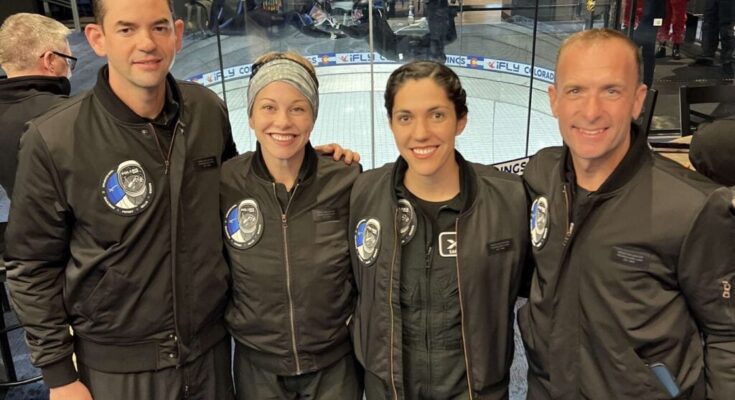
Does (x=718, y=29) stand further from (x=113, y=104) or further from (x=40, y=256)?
(x=40, y=256)

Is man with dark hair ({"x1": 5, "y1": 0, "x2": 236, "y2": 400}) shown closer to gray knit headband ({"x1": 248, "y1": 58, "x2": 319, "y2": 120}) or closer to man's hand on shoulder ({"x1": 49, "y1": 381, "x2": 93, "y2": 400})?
man's hand on shoulder ({"x1": 49, "y1": 381, "x2": 93, "y2": 400})

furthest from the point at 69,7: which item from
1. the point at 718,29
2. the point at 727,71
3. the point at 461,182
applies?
the point at 727,71

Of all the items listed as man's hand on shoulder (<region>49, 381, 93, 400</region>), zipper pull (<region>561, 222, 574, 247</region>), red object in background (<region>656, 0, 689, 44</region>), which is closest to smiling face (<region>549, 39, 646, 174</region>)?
zipper pull (<region>561, 222, 574, 247</region>)

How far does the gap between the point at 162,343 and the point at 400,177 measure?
793 millimetres

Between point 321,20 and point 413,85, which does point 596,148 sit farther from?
point 321,20

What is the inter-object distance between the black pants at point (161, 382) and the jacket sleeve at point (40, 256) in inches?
2.8

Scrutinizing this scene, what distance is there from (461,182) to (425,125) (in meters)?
0.19

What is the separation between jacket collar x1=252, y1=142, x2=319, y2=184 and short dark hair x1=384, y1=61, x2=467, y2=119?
28cm

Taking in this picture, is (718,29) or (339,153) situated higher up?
(339,153)

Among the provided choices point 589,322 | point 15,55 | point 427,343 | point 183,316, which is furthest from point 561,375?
point 15,55

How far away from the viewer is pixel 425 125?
1492 mm

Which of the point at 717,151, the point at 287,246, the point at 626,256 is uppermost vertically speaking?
the point at 717,151

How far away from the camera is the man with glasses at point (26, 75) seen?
2430 mm

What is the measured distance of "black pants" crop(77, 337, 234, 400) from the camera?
1623 millimetres
